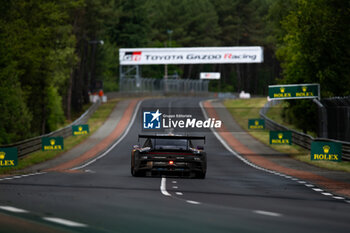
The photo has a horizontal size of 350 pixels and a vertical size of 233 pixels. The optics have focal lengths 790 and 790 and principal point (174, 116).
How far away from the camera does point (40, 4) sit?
6128cm

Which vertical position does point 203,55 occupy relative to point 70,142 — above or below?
above

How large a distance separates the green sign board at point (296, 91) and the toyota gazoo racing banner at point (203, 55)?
53.5m

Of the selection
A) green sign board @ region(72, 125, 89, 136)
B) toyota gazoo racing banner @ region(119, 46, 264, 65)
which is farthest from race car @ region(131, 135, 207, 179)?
toyota gazoo racing banner @ region(119, 46, 264, 65)

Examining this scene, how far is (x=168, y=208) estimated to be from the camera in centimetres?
1292

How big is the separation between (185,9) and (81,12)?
72.3 meters

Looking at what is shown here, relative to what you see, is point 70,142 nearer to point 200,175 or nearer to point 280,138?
point 280,138

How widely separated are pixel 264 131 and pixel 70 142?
63.0ft

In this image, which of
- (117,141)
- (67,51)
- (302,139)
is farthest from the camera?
(67,51)

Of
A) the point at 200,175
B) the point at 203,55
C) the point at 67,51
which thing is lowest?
the point at 200,175

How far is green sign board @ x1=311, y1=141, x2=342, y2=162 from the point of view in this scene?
3453cm

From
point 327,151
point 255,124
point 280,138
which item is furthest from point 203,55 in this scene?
point 327,151

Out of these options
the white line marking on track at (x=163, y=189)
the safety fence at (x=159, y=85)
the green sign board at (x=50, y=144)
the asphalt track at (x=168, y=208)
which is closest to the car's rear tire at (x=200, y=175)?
the white line marking on track at (x=163, y=189)

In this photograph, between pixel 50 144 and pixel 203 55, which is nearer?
pixel 50 144

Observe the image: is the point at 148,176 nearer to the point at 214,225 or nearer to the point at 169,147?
the point at 169,147
